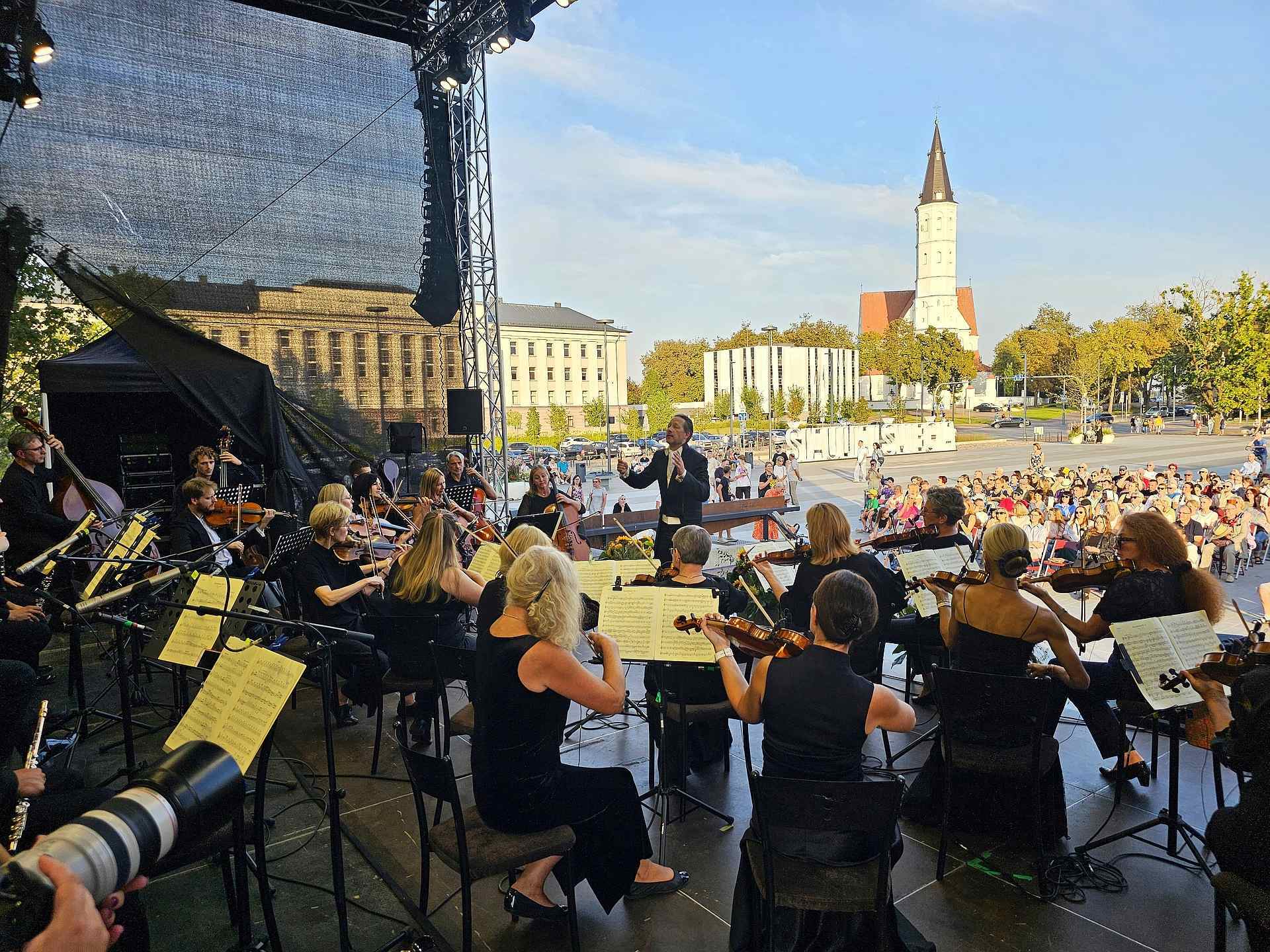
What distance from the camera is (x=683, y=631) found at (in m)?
3.08

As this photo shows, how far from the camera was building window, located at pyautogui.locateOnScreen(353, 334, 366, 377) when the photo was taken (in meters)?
8.91

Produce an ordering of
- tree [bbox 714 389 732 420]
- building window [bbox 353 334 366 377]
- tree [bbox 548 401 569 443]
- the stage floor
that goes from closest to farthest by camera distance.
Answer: the stage floor
building window [bbox 353 334 366 377]
tree [bbox 548 401 569 443]
tree [bbox 714 389 732 420]

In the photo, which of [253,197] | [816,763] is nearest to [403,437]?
[253,197]

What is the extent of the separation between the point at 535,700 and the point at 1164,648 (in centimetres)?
253

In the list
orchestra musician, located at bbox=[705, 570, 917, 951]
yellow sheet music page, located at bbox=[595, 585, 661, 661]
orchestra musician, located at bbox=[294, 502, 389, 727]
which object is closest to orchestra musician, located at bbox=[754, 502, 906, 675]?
yellow sheet music page, located at bbox=[595, 585, 661, 661]

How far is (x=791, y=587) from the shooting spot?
4141 mm

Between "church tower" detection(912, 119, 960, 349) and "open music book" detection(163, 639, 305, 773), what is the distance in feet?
265

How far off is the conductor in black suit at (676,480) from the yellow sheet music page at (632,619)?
296cm

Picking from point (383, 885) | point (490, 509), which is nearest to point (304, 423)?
point (490, 509)

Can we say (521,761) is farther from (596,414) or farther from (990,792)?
(596,414)

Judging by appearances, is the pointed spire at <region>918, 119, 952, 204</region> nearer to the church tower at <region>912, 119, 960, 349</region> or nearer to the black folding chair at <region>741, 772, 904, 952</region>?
the church tower at <region>912, 119, 960, 349</region>

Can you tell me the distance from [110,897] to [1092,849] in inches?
143

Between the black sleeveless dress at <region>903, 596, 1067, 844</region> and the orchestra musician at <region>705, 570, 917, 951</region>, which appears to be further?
the black sleeveless dress at <region>903, 596, 1067, 844</region>

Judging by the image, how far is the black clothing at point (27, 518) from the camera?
18.7 feet
